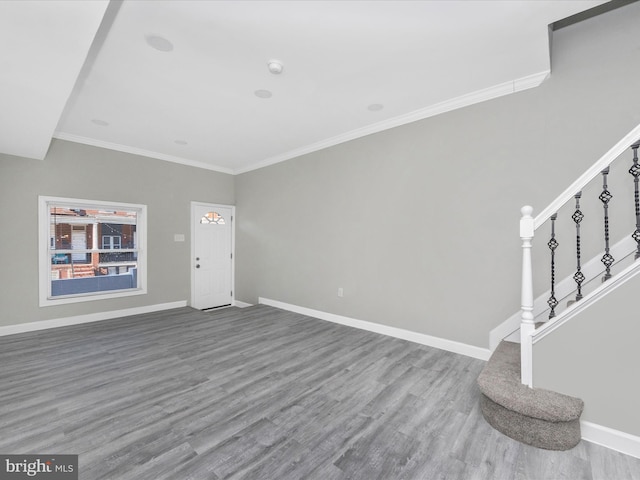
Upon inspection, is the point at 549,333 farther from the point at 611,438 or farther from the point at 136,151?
the point at 136,151

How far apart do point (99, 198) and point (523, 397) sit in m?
6.00

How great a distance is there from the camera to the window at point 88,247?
13.6ft

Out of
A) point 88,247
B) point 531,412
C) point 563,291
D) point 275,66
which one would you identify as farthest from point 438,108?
point 88,247

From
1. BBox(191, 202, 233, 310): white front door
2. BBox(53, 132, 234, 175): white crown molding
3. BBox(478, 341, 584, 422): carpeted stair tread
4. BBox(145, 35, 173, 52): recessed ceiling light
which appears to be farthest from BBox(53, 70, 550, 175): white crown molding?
BBox(478, 341, 584, 422): carpeted stair tread

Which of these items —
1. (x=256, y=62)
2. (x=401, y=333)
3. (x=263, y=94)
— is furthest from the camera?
(x=401, y=333)

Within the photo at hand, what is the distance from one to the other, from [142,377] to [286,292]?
2.75 metres

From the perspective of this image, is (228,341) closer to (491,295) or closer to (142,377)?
(142,377)

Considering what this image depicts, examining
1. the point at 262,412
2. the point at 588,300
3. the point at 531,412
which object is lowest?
the point at 262,412

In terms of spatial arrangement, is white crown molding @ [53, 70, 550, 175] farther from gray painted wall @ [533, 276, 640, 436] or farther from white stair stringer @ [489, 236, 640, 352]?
gray painted wall @ [533, 276, 640, 436]

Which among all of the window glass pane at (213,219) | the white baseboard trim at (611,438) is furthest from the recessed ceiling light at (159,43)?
the white baseboard trim at (611,438)

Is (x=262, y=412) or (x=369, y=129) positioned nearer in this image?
(x=262, y=412)

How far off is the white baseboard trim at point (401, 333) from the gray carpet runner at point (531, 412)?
102cm

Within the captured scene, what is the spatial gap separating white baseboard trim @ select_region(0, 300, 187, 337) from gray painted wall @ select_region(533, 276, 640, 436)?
565 centimetres

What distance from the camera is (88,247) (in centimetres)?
594
